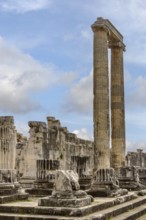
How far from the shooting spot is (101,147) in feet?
109

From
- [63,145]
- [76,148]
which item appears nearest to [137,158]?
[76,148]

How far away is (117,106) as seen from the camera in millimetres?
37906

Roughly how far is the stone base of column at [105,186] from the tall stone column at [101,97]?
17.4 meters

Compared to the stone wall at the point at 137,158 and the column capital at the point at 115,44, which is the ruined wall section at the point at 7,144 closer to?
the column capital at the point at 115,44

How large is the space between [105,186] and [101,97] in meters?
18.9

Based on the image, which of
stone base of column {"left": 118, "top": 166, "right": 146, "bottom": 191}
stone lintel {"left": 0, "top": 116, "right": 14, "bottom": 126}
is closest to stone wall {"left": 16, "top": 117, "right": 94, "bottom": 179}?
stone lintel {"left": 0, "top": 116, "right": 14, "bottom": 126}

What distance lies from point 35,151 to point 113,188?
→ 9333 millimetres

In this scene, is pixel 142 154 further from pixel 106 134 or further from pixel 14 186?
pixel 14 186

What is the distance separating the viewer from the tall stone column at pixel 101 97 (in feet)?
109

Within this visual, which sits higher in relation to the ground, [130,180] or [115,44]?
[115,44]

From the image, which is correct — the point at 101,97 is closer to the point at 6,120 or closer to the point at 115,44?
the point at 115,44

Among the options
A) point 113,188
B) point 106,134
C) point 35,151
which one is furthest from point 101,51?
point 113,188

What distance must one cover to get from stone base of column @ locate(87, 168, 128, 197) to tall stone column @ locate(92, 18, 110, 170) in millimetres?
17354

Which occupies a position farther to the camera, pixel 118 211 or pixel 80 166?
pixel 80 166
